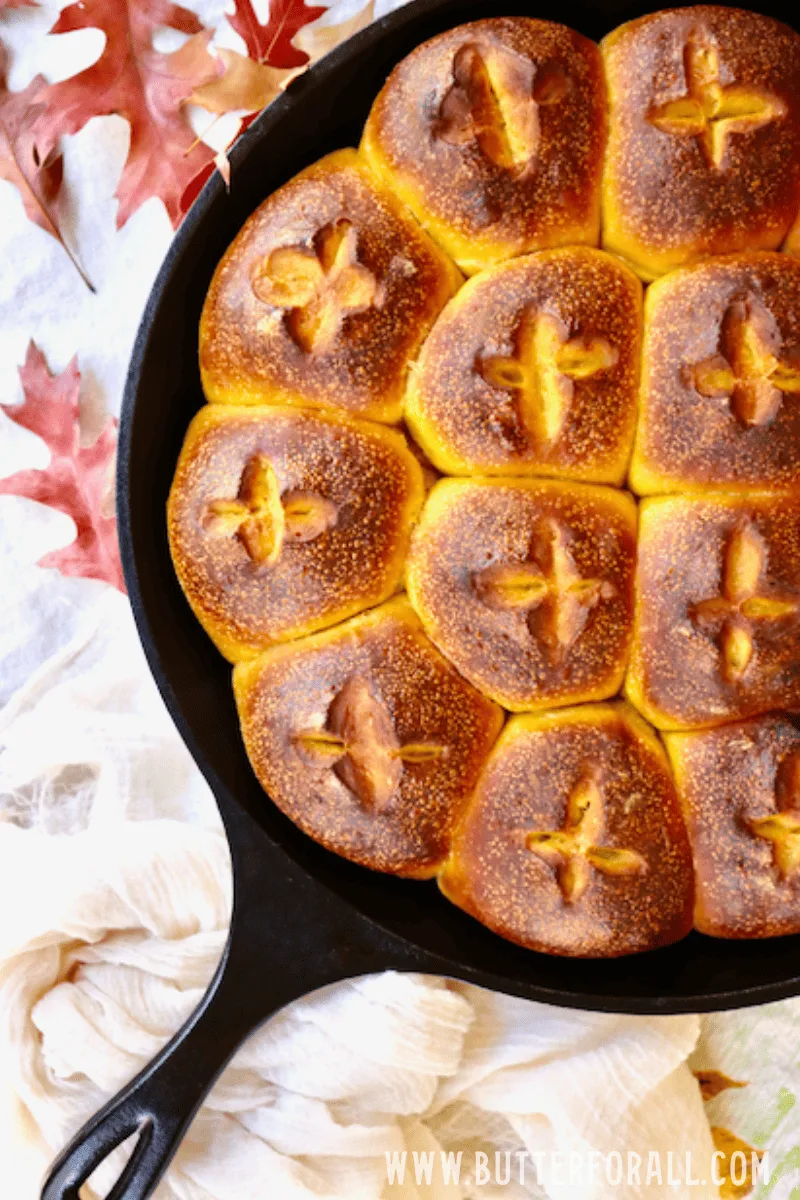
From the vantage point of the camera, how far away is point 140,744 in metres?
1.93

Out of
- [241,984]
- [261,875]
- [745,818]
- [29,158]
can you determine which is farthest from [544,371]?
[29,158]

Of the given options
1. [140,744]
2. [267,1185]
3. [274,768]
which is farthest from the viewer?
[140,744]

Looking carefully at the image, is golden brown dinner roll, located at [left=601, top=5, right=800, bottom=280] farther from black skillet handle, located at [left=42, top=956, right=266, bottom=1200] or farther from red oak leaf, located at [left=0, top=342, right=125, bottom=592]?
black skillet handle, located at [left=42, top=956, right=266, bottom=1200]

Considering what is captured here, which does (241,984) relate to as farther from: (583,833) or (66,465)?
(66,465)

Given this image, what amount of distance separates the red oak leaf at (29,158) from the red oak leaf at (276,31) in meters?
0.35

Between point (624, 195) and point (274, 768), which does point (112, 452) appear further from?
point (624, 195)

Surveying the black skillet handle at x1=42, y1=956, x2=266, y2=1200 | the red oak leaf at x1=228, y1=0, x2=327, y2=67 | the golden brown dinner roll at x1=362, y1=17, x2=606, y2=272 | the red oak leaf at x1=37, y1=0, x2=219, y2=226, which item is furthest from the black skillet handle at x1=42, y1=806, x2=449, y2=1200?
the red oak leaf at x1=228, y1=0, x2=327, y2=67

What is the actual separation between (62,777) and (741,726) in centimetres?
114

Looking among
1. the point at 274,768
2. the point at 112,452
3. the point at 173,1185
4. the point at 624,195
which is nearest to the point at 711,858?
the point at 274,768

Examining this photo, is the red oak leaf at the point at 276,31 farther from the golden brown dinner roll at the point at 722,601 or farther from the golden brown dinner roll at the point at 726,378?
the golden brown dinner roll at the point at 722,601

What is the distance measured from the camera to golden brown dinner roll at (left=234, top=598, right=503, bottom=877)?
1453 mm

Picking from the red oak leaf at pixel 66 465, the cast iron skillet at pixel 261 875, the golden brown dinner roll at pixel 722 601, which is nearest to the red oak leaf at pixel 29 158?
the red oak leaf at pixel 66 465

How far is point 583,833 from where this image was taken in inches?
57.7

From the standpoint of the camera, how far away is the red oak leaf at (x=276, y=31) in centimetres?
179
